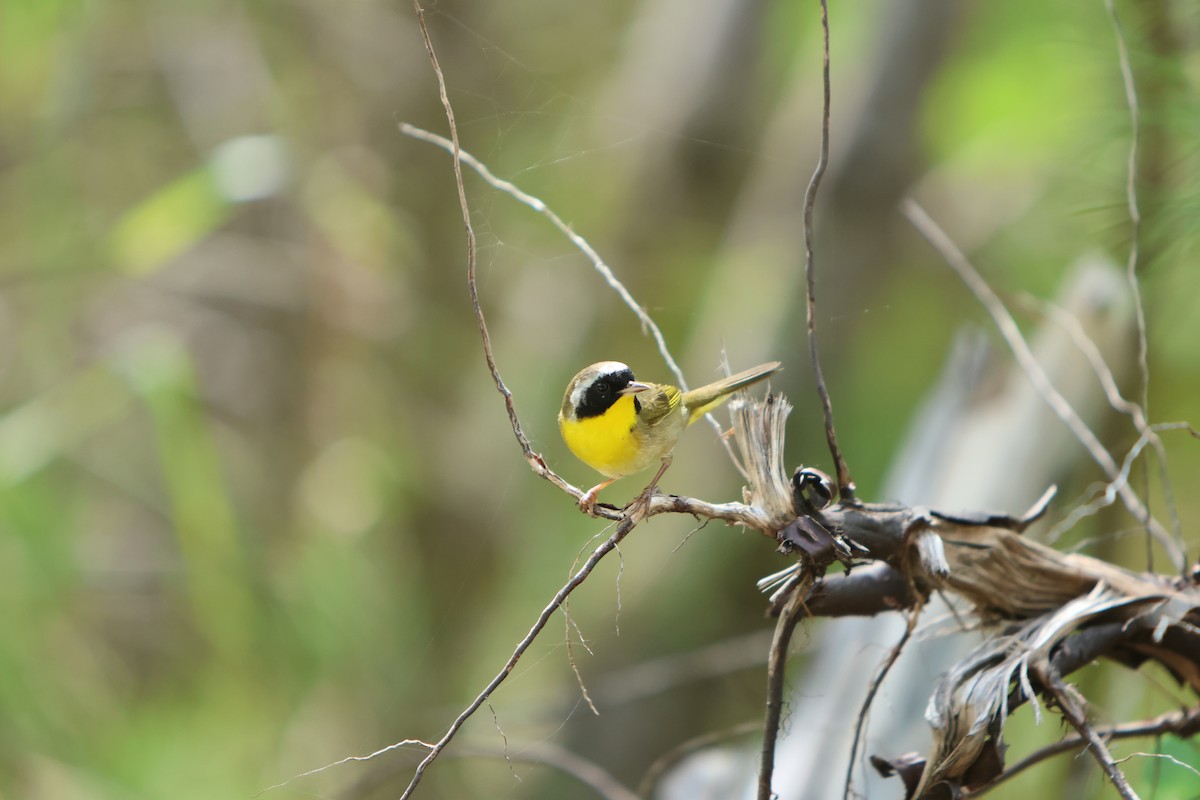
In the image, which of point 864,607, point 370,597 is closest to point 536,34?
point 370,597

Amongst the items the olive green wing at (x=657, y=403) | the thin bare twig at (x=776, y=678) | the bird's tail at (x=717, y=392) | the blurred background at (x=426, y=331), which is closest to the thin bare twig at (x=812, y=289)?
the thin bare twig at (x=776, y=678)

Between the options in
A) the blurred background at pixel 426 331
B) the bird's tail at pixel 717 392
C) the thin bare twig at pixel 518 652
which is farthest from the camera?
the blurred background at pixel 426 331

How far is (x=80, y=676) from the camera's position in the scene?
9.07 ft

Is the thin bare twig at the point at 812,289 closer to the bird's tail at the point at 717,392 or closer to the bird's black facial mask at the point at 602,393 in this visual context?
the bird's tail at the point at 717,392

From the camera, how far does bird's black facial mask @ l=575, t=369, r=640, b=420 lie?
983mm

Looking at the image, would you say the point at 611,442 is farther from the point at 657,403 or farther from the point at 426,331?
the point at 426,331

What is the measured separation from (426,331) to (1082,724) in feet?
10.4

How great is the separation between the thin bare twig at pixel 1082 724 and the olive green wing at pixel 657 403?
1.37 ft

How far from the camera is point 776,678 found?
646 mm

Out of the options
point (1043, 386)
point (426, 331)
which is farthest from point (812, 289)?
point (426, 331)

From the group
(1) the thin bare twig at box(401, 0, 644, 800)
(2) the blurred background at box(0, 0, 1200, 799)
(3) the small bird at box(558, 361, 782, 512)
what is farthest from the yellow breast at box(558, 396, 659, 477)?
(2) the blurred background at box(0, 0, 1200, 799)

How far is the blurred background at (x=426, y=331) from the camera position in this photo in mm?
2373

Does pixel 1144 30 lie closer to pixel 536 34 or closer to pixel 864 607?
pixel 864 607

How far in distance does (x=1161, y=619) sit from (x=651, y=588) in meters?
2.03
